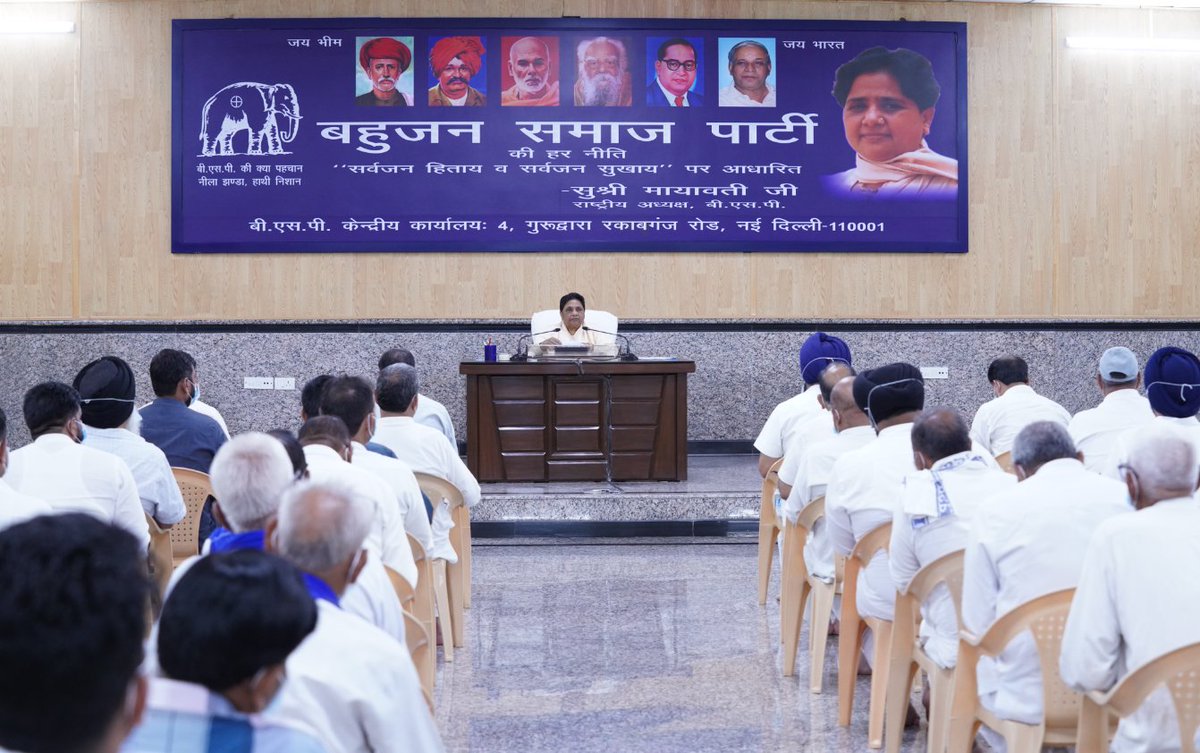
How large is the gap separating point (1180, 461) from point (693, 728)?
6.18 feet

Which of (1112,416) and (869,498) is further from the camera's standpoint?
(1112,416)

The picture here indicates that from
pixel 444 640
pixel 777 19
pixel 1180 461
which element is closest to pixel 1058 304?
pixel 777 19

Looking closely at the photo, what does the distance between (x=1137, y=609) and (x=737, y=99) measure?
7.13 m

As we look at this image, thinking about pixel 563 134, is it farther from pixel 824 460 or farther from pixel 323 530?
pixel 323 530

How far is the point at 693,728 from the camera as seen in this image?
161 inches

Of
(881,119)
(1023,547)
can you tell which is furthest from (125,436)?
(881,119)

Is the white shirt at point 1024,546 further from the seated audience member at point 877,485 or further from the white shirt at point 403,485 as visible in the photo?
the white shirt at point 403,485

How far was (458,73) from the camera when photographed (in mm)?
9219

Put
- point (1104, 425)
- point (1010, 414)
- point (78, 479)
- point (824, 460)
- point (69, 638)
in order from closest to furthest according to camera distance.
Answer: point (69, 638) < point (78, 479) < point (824, 460) < point (1104, 425) < point (1010, 414)

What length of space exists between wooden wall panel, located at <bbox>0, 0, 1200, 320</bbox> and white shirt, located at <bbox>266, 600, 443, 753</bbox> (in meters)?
7.40

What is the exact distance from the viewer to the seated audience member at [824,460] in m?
4.59

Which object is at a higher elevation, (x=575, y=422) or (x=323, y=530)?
(x=323, y=530)

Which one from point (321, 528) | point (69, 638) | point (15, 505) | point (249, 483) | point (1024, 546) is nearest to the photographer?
point (69, 638)

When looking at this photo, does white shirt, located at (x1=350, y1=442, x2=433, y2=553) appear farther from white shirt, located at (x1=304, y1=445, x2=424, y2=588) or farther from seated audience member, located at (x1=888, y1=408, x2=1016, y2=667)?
seated audience member, located at (x1=888, y1=408, x2=1016, y2=667)
